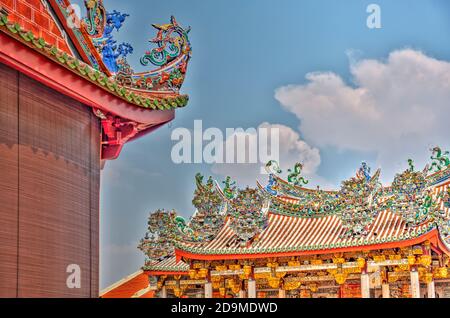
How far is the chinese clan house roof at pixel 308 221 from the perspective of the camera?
18.0 metres

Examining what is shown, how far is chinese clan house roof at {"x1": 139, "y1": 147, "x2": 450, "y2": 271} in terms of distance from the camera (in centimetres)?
1803

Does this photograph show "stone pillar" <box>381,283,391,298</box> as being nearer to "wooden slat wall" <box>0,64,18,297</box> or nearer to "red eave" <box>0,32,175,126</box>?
"red eave" <box>0,32,175,126</box>

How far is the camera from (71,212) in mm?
7973

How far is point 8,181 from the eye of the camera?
279 inches

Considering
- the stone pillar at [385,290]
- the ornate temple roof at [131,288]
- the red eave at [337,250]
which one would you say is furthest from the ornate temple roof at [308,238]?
the ornate temple roof at [131,288]

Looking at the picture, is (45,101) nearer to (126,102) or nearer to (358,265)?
(126,102)

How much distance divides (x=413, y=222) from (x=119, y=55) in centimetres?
1087

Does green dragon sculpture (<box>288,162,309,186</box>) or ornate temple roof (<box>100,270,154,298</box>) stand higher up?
green dragon sculpture (<box>288,162,309,186</box>)

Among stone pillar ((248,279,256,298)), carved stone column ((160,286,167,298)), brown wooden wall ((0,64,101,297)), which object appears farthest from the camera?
carved stone column ((160,286,167,298))

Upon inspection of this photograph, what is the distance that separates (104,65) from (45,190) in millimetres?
1759

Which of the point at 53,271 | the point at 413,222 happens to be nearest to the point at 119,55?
the point at 53,271

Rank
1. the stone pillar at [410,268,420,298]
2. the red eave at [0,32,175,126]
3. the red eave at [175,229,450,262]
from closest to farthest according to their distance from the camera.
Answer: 1. the red eave at [0,32,175,126]
2. the red eave at [175,229,450,262]
3. the stone pillar at [410,268,420,298]

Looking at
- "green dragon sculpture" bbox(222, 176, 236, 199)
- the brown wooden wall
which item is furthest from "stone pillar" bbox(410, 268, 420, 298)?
the brown wooden wall
